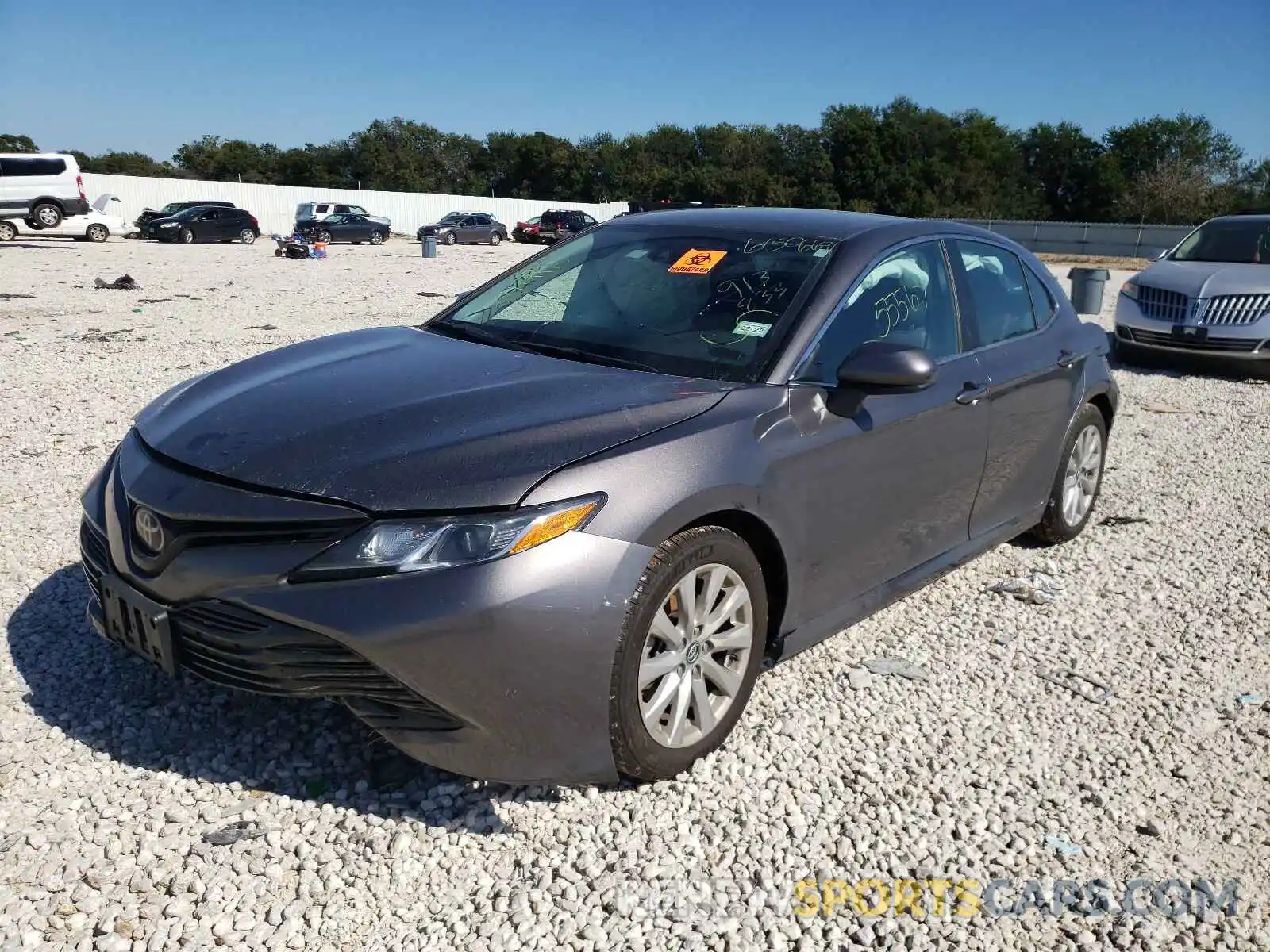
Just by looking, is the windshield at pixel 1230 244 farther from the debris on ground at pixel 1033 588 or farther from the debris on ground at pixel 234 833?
the debris on ground at pixel 234 833

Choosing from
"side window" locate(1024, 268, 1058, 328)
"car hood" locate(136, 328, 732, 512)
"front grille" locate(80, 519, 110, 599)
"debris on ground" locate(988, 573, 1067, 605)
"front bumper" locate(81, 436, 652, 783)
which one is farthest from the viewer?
"side window" locate(1024, 268, 1058, 328)

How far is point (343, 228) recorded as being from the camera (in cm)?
3831

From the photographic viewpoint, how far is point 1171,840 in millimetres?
2826

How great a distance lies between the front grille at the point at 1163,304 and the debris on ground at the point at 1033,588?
7068 millimetres

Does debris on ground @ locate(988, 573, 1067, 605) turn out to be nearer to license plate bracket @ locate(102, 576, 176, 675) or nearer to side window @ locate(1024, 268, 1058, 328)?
side window @ locate(1024, 268, 1058, 328)

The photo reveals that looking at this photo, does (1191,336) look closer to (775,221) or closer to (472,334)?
(775,221)

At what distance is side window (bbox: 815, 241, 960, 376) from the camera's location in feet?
11.2

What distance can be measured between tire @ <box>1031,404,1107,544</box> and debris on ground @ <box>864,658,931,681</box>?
1515mm

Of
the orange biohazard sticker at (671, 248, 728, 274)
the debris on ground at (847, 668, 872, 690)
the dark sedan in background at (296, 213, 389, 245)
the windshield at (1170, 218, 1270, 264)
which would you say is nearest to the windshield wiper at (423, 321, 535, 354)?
the orange biohazard sticker at (671, 248, 728, 274)

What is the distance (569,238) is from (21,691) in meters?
2.74

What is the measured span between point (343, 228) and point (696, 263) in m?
37.4

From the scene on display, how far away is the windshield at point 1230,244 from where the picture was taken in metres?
10.9

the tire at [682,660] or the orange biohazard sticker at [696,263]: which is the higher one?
the orange biohazard sticker at [696,263]

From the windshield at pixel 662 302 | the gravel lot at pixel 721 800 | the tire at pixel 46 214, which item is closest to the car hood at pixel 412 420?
the windshield at pixel 662 302
